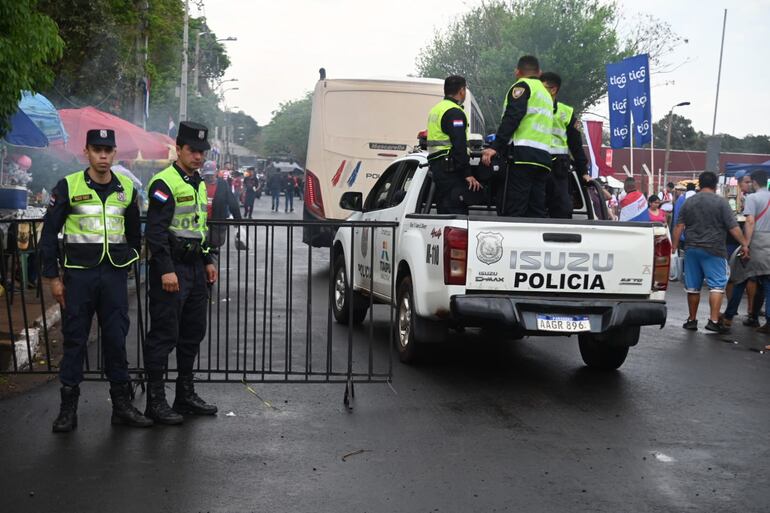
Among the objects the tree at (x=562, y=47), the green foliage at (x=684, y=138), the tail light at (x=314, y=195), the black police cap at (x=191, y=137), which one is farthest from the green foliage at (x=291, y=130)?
the black police cap at (x=191, y=137)

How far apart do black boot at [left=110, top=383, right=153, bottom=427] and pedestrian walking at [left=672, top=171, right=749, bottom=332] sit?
25.9 feet

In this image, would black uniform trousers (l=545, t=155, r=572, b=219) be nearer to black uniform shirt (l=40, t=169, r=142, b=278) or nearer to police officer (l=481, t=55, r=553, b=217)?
police officer (l=481, t=55, r=553, b=217)

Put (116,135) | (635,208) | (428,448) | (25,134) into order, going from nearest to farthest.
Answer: (428,448) → (25,134) → (635,208) → (116,135)

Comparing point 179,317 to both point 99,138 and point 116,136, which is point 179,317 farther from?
point 116,136

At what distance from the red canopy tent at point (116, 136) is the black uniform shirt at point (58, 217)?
11686 millimetres

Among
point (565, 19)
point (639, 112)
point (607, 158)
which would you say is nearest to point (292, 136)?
point (565, 19)

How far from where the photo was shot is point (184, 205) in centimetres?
677

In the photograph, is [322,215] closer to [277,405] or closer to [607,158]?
[277,405]

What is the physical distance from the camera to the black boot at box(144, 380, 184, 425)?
22.1ft

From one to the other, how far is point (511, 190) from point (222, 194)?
246 inches

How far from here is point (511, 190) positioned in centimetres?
904

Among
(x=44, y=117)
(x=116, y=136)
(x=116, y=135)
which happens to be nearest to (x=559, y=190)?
(x=44, y=117)

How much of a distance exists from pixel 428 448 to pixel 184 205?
2271 millimetres

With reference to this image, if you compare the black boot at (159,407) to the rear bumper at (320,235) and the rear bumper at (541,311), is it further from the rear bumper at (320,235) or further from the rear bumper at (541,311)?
the rear bumper at (541,311)
